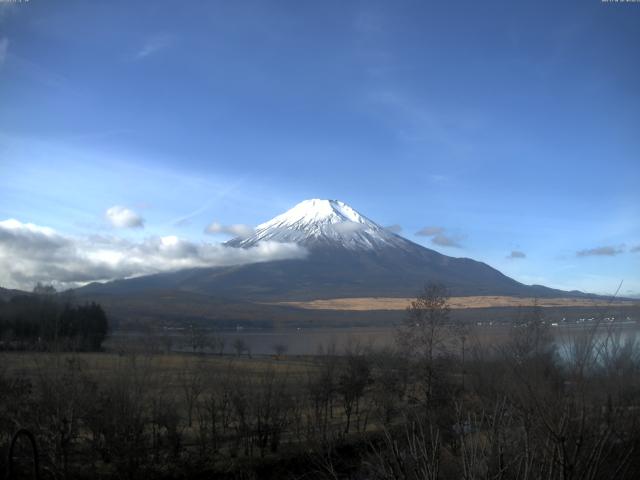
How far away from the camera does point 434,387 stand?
29.7m

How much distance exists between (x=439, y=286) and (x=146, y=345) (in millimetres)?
21392

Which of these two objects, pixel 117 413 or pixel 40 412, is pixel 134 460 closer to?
pixel 117 413

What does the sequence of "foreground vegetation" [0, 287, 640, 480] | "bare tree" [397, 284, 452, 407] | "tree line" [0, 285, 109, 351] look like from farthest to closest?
"tree line" [0, 285, 109, 351], "bare tree" [397, 284, 452, 407], "foreground vegetation" [0, 287, 640, 480]

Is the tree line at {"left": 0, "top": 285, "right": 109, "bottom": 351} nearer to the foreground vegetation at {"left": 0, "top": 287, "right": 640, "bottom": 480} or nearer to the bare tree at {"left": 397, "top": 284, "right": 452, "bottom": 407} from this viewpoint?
the foreground vegetation at {"left": 0, "top": 287, "right": 640, "bottom": 480}

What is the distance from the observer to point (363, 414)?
1345 inches

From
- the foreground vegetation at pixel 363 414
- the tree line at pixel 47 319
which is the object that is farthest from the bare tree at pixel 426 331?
the tree line at pixel 47 319

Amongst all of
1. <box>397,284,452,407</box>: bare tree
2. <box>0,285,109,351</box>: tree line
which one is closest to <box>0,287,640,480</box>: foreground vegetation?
<box>397,284,452,407</box>: bare tree

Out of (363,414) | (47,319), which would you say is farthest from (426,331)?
(47,319)

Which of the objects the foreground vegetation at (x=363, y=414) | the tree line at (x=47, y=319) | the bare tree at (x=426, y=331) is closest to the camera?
the foreground vegetation at (x=363, y=414)

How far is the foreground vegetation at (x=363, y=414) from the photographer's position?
650 centimetres

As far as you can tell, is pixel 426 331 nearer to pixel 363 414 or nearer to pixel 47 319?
pixel 363 414

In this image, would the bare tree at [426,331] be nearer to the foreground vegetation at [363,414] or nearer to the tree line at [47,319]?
the foreground vegetation at [363,414]

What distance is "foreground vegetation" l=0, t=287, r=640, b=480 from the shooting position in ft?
21.3

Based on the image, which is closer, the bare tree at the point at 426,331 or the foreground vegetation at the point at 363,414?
the foreground vegetation at the point at 363,414
